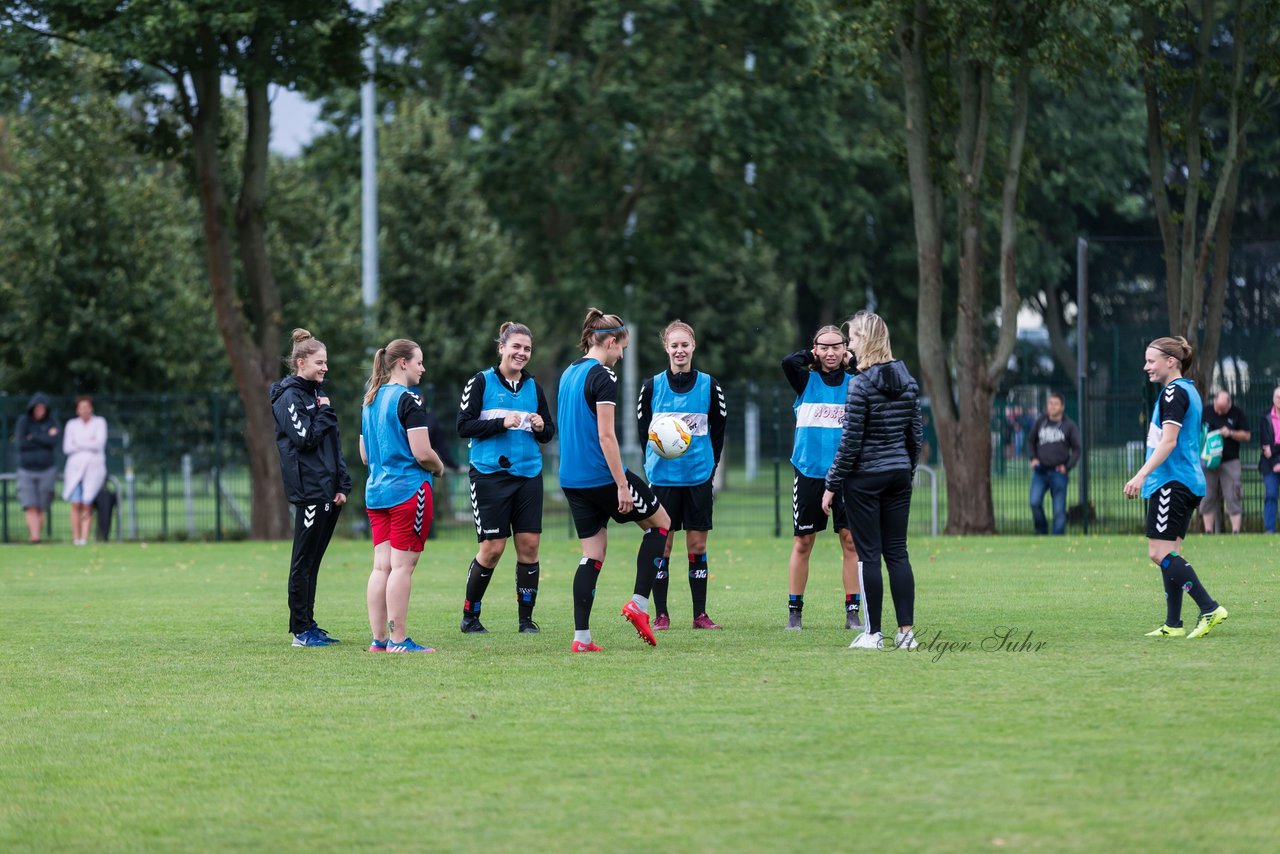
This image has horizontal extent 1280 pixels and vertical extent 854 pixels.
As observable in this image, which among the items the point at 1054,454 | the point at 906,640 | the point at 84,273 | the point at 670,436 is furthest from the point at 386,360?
the point at 84,273

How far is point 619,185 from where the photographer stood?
1379 inches

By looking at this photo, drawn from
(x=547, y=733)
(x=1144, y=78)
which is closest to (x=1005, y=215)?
(x=1144, y=78)

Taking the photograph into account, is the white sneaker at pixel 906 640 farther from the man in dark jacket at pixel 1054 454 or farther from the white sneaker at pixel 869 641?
the man in dark jacket at pixel 1054 454

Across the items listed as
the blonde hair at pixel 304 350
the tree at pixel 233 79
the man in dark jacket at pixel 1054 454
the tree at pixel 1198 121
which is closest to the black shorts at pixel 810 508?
the blonde hair at pixel 304 350

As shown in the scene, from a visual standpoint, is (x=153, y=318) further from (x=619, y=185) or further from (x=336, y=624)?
(x=336, y=624)

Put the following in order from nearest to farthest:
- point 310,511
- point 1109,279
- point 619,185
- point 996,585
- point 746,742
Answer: point 746,742 → point 310,511 → point 996,585 → point 1109,279 → point 619,185

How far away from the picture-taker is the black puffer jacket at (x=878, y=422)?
981 cm

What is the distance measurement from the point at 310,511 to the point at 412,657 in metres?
1.25

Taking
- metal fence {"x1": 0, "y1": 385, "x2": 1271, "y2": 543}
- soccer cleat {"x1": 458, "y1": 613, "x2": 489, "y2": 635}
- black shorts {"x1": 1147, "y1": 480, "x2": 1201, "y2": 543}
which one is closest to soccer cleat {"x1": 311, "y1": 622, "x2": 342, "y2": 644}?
soccer cleat {"x1": 458, "y1": 613, "x2": 489, "y2": 635}

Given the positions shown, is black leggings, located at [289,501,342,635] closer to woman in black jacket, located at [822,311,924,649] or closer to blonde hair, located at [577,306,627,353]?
blonde hair, located at [577,306,627,353]

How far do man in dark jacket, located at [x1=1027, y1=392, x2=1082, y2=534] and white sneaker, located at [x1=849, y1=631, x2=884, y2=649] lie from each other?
12417 millimetres

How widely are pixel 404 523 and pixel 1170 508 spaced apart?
440cm

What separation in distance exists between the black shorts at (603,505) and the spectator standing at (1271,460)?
43.5ft

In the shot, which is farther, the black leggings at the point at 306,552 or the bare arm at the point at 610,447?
the black leggings at the point at 306,552
